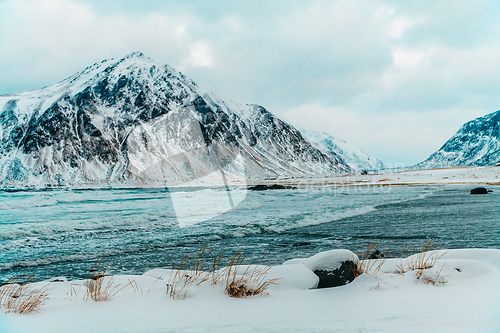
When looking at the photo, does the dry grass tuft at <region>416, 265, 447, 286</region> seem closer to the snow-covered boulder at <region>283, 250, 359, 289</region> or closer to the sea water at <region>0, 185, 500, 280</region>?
the snow-covered boulder at <region>283, 250, 359, 289</region>

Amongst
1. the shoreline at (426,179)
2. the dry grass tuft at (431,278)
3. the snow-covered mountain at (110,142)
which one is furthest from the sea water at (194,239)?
the snow-covered mountain at (110,142)

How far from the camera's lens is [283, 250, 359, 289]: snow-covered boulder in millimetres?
4023

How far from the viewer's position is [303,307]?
129 inches

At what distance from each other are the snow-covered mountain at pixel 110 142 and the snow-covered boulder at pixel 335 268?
400ft

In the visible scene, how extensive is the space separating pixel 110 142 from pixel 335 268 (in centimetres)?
15734

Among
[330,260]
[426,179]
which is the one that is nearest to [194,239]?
[330,260]

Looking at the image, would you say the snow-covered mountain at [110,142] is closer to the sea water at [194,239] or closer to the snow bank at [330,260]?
the sea water at [194,239]

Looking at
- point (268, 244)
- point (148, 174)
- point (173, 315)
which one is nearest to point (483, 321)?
point (173, 315)

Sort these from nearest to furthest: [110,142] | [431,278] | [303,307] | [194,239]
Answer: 1. [303,307]
2. [431,278]
3. [194,239]
4. [110,142]

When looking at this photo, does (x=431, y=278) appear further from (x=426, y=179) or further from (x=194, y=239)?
(x=426, y=179)

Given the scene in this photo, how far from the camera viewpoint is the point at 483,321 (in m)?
2.67

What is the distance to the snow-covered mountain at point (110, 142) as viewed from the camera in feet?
415

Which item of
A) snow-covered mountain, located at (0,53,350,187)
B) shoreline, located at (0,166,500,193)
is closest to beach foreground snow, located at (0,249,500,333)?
shoreline, located at (0,166,500,193)

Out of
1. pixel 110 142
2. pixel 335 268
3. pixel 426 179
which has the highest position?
pixel 110 142
